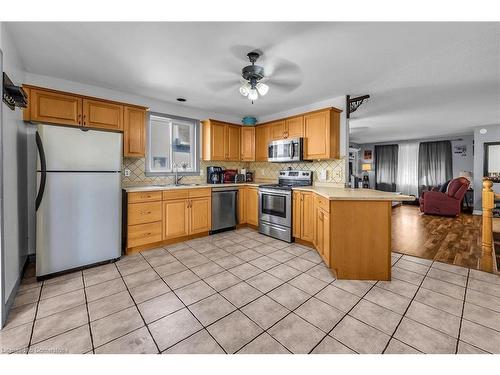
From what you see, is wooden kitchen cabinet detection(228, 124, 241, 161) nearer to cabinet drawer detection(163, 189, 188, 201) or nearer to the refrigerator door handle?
cabinet drawer detection(163, 189, 188, 201)

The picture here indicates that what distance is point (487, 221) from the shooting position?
2770mm

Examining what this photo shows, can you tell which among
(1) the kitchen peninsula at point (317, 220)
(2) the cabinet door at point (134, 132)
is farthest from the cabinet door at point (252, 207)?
(2) the cabinet door at point (134, 132)

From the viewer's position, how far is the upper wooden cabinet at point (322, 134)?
3473mm

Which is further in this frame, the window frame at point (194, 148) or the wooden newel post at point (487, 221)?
the window frame at point (194, 148)

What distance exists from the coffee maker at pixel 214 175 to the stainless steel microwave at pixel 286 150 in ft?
3.26

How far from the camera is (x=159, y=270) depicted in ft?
8.44

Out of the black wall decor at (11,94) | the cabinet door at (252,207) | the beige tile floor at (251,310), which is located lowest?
the beige tile floor at (251,310)

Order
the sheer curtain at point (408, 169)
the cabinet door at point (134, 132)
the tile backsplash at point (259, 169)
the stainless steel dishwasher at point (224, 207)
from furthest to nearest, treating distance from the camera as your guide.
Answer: the sheer curtain at point (408, 169) → the stainless steel dishwasher at point (224, 207) → the tile backsplash at point (259, 169) → the cabinet door at point (134, 132)

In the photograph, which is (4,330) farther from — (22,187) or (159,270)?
(22,187)

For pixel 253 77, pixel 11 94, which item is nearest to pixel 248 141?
pixel 253 77

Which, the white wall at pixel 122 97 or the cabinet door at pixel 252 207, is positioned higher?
the white wall at pixel 122 97

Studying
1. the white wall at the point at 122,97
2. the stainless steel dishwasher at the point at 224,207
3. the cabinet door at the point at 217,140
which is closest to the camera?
the white wall at the point at 122,97

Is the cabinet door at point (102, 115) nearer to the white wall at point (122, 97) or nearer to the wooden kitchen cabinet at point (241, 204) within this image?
the white wall at point (122, 97)

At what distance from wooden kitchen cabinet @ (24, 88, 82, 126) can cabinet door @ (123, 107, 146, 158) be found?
54 cm
